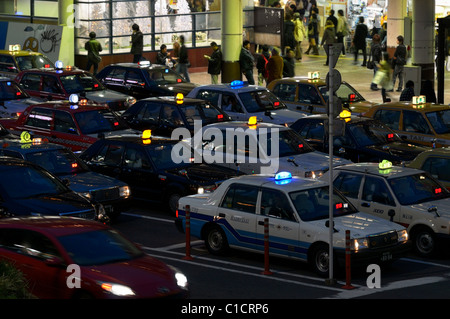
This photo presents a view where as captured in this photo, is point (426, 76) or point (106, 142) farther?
point (426, 76)

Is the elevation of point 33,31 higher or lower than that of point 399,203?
higher

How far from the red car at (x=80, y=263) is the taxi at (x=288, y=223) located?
9.23ft

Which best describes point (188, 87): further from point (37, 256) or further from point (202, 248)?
point (37, 256)

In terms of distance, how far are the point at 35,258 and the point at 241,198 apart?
4.24 m

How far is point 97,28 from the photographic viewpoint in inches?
1425

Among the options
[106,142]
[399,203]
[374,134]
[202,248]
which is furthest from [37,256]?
[374,134]

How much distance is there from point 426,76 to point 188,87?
680cm

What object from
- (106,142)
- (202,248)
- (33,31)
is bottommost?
(202,248)

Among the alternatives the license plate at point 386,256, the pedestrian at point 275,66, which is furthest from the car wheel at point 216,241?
the pedestrian at point 275,66

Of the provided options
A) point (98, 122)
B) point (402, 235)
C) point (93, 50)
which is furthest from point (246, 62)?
point (402, 235)

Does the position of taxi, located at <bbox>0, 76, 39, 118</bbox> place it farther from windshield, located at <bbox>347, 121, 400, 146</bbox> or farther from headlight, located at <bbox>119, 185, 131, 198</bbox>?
windshield, located at <bbox>347, 121, 400, 146</bbox>

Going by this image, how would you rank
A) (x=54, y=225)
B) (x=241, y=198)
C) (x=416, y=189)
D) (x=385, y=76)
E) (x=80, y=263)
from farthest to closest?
(x=385, y=76), (x=416, y=189), (x=241, y=198), (x=54, y=225), (x=80, y=263)

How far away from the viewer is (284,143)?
20406 mm

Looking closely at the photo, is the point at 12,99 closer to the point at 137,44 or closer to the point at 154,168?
the point at 154,168
